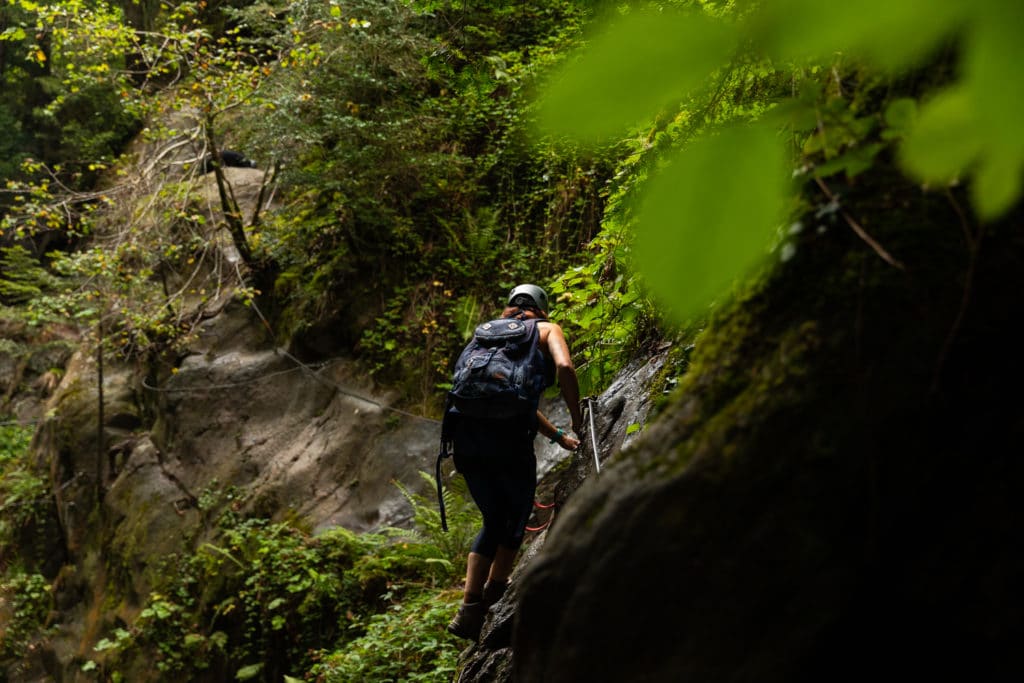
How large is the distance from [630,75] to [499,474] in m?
3.44

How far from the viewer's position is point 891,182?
1.16m

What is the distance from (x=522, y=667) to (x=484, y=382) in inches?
89.1

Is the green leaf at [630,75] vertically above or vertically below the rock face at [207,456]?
above

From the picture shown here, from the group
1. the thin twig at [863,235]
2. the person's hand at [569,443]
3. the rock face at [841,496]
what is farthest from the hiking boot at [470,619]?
the thin twig at [863,235]

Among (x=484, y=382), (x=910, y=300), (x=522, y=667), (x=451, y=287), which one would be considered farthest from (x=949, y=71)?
(x=451, y=287)

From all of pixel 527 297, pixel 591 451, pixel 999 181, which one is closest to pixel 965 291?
pixel 999 181

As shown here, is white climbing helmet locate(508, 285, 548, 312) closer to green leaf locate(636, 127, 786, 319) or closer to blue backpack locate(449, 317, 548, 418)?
blue backpack locate(449, 317, 548, 418)

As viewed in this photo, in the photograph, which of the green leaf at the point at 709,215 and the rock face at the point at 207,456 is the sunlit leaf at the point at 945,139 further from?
the rock face at the point at 207,456

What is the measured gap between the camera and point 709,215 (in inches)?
20.0

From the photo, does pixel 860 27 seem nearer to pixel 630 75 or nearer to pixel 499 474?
pixel 630 75

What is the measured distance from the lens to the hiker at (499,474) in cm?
371

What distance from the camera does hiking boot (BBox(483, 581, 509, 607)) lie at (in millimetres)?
3824

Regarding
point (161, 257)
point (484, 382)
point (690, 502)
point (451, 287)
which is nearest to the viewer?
point (690, 502)

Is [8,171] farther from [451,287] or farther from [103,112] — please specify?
[451,287]
